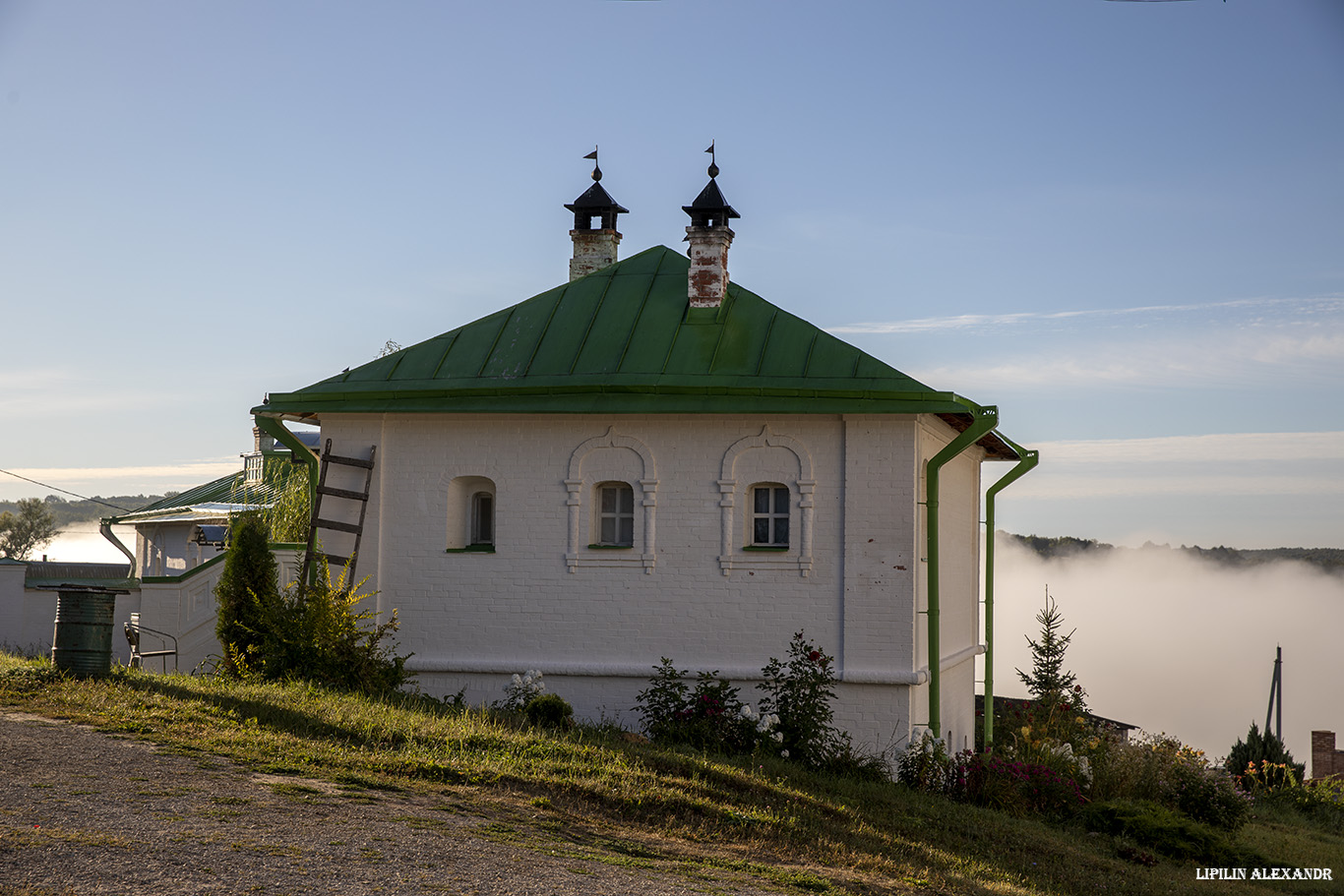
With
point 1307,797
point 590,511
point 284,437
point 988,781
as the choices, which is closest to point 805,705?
point 988,781

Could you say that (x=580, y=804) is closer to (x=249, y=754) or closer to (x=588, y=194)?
(x=249, y=754)

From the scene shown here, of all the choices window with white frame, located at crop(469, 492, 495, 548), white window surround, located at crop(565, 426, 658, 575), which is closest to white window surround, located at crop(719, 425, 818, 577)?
white window surround, located at crop(565, 426, 658, 575)

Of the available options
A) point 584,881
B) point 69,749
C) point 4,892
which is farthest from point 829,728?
point 4,892

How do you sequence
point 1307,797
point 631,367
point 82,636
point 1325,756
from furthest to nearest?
point 1325,756
point 1307,797
point 631,367
point 82,636

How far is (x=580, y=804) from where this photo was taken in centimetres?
842

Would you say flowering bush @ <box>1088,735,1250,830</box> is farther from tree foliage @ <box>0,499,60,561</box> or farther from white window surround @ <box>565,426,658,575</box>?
tree foliage @ <box>0,499,60,561</box>

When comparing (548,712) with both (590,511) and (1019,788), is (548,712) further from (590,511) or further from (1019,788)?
(1019,788)

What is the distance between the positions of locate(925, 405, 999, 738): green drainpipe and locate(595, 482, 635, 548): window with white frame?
331 centimetres

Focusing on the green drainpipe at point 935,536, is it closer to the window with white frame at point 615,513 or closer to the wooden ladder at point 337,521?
the window with white frame at point 615,513

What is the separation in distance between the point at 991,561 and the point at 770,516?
17.5 feet

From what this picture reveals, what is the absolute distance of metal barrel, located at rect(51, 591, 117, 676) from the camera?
1072 cm

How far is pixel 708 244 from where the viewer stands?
1438 centimetres

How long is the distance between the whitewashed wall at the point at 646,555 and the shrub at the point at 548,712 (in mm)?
1616

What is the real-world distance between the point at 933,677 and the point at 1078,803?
1.91 meters
